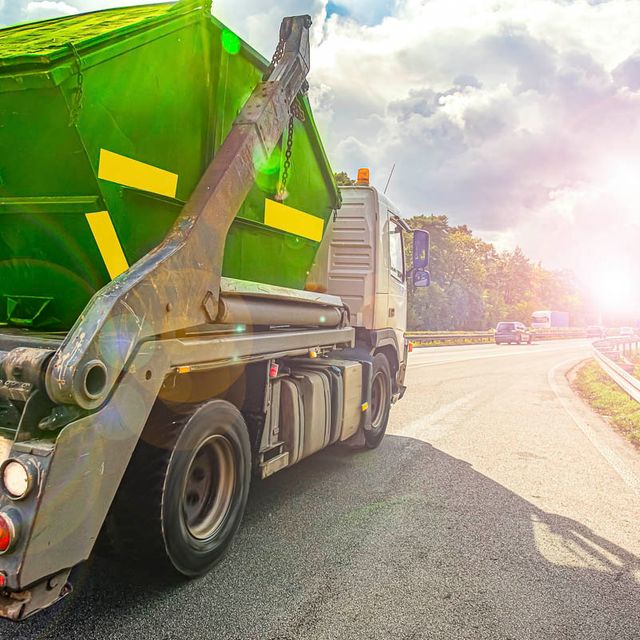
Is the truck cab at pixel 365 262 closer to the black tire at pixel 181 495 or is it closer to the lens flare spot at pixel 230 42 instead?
the lens flare spot at pixel 230 42

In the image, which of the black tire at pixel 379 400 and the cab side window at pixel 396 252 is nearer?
the black tire at pixel 379 400

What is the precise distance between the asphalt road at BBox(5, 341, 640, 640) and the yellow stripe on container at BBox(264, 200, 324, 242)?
2.15m

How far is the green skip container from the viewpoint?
2648 mm

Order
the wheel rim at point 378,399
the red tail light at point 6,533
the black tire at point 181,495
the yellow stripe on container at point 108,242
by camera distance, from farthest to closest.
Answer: the wheel rim at point 378,399, the yellow stripe on container at point 108,242, the black tire at point 181,495, the red tail light at point 6,533

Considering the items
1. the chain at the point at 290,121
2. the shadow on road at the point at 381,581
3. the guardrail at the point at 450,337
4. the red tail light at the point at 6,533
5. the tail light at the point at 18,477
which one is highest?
the chain at the point at 290,121

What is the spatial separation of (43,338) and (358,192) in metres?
4.45

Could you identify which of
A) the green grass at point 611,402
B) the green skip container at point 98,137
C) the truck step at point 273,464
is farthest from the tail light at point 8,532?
the green grass at point 611,402

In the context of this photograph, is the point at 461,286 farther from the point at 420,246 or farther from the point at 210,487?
the point at 210,487

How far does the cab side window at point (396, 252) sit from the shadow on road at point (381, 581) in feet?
10.3

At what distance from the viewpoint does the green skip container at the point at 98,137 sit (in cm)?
265

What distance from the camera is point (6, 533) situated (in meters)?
2.03

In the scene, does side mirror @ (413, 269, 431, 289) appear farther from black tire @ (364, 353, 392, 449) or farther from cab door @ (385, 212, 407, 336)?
black tire @ (364, 353, 392, 449)

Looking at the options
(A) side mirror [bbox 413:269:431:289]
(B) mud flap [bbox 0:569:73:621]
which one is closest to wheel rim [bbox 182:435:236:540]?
(B) mud flap [bbox 0:569:73:621]

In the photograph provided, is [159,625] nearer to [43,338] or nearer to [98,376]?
[98,376]
